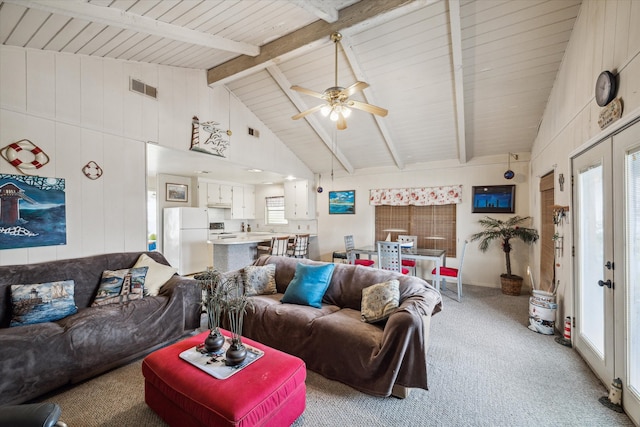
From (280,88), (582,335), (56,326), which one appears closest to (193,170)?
(280,88)

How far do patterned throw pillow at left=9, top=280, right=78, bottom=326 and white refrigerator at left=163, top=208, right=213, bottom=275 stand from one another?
2.93 metres

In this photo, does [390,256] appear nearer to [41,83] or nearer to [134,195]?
[134,195]

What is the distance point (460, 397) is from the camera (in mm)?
2057

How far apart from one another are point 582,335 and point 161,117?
17.7 feet

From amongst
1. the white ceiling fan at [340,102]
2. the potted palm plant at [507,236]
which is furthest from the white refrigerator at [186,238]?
the potted palm plant at [507,236]

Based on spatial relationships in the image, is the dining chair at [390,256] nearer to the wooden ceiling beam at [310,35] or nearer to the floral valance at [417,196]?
the floral valance at [417,196]

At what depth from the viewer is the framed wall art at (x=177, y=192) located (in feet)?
19.8

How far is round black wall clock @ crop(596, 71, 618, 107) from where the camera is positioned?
2.00 metres

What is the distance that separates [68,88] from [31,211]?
1331 mm

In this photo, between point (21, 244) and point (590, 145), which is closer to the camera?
point (590, 145)

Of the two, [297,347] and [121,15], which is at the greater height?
[121,15]

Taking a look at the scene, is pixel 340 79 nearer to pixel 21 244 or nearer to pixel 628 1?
pixel 628 1

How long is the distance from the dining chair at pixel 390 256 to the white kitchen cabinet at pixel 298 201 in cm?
304

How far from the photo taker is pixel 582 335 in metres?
2.61
